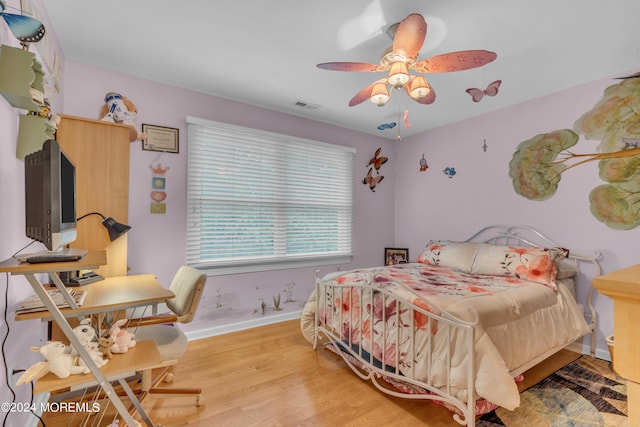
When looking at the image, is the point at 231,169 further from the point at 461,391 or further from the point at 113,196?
the point at 461,391

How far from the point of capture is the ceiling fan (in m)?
1.54

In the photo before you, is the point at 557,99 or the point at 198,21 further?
the point at 557,99

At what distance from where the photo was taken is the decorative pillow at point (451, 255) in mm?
3021

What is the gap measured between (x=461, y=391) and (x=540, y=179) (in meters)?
2.35

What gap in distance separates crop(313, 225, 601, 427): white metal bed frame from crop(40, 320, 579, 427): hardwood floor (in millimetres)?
104

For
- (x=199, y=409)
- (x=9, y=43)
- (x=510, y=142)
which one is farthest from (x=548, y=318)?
(x=9, y=43)

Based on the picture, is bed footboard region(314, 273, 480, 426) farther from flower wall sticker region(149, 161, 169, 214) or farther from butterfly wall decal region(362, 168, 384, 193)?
butterfly wall decal region(362, 168, 384, 193)

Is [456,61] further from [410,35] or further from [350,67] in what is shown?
[350,67]

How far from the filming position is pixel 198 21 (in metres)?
1.90

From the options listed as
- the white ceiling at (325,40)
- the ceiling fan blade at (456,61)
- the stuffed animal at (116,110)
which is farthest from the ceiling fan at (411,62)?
the stuffed animal at (116,110)

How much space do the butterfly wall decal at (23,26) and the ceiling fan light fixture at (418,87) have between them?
1.89 metres

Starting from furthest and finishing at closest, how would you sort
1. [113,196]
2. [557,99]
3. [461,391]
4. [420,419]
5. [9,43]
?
[557,99]
[113,196]
[420,419]
[461,391]
[9,43]

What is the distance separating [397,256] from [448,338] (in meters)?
2.63

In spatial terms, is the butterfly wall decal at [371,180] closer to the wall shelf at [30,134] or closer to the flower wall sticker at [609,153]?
the flower wall sticker at [609,153]
